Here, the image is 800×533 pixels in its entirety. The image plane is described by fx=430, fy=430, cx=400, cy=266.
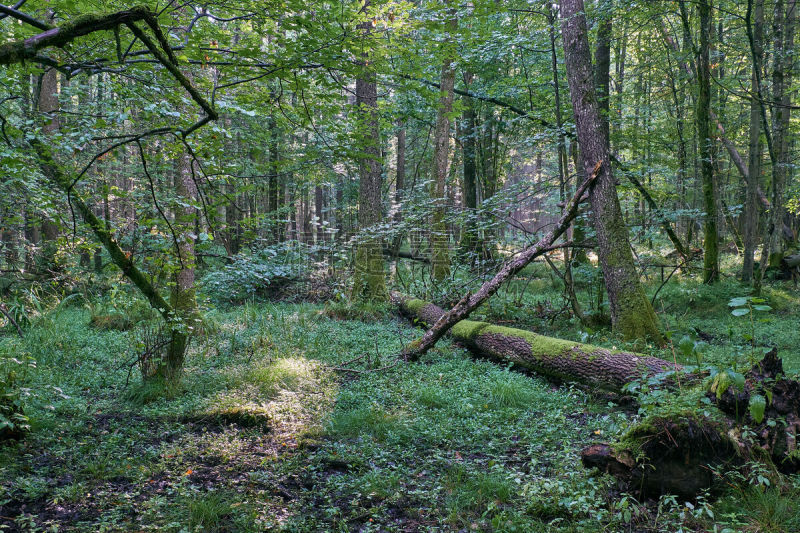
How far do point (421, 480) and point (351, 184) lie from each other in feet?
51.3

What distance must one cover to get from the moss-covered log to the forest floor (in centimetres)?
23

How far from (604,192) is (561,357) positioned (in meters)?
2.70

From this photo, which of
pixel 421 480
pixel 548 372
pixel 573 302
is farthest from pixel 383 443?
pixel 573 302

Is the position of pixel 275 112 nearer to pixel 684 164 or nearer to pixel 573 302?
pixel 573 302

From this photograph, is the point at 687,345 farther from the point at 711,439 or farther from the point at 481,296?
the point at 481,296

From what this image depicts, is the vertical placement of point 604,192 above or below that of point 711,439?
above

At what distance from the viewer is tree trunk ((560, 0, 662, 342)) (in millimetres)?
6555

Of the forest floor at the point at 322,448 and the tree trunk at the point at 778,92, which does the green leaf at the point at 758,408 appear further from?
the tree trunk at the point at 778,92

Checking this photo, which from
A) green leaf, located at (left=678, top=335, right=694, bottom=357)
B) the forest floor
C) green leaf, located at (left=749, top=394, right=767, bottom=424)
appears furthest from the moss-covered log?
green leaf, located at (left=749, top=394, right=767, bottom=424)

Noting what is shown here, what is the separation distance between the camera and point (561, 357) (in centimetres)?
576

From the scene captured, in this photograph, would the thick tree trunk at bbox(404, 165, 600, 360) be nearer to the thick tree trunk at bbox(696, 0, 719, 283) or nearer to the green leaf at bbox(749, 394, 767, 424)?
the green leaf at bbox(749, 394, 767, 424)

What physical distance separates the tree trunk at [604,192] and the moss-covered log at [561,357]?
52.8 inches

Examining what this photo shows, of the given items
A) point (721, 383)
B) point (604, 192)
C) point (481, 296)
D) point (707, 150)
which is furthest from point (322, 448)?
point (707, 150)

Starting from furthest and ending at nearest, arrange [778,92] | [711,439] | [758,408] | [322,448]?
[778,92], [322,448], [711,439], [758,408]
